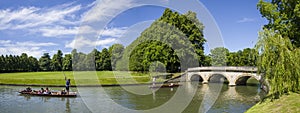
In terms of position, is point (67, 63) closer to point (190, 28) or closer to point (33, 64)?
point (33, 64)

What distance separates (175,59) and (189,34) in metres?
6.00

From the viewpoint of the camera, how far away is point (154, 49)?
166 ft

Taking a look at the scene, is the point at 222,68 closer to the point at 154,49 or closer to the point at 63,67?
the point at 154,49

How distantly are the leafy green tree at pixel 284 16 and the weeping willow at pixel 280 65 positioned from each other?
21.1 ft

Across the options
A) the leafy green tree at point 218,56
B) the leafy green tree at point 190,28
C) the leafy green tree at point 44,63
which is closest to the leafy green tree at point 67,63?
the leafy green tree at point 44,63

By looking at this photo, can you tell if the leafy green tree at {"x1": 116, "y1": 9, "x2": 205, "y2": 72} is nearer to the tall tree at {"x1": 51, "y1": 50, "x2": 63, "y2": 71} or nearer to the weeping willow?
the weeping willow

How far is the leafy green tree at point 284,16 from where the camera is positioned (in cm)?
2444

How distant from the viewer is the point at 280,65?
17.0 meters

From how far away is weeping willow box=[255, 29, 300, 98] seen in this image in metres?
17.0

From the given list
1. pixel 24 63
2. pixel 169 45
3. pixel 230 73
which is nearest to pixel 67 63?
pixel 24 63

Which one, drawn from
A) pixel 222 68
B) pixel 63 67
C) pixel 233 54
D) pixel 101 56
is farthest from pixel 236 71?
pixel 63 67

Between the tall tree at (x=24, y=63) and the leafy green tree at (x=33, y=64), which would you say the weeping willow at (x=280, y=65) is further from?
the leafy green tree at (x=33, y=64)

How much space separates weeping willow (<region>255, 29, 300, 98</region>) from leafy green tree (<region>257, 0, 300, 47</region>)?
21.1 feet

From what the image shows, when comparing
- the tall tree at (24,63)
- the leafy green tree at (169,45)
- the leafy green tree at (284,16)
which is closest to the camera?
the leafy green tree at (284,16)
